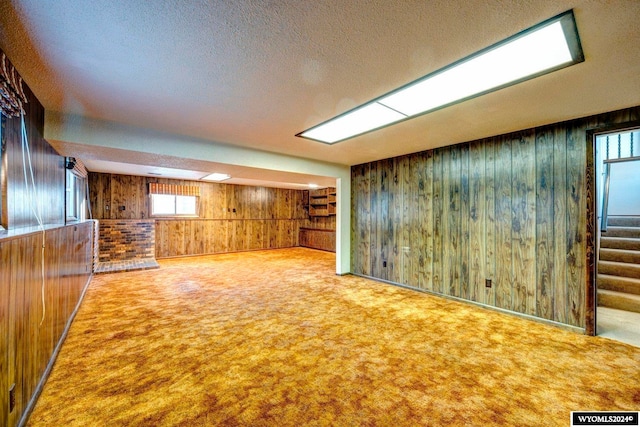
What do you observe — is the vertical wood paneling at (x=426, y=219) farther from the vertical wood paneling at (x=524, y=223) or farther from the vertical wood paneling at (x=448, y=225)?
the vertical wood paneling at (x=524, y=223)

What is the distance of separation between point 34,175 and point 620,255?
6.79 m

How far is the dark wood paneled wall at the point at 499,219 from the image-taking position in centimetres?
275

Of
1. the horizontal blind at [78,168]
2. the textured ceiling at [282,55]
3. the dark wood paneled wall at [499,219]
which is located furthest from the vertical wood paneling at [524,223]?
the horizontal blind at [78,168]

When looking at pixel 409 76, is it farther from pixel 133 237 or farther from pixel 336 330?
pixel 133 237

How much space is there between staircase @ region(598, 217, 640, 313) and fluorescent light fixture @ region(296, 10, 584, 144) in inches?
131

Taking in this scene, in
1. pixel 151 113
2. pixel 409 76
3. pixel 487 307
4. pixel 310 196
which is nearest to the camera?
pixel 409 76

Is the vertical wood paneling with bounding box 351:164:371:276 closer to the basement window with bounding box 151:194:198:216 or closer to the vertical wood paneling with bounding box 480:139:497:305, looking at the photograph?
the vertical wood paneling with bounding box 480:139:497:305

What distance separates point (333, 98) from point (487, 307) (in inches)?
125

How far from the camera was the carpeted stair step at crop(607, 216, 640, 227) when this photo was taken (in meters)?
4.30

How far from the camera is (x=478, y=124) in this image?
2.85 metres

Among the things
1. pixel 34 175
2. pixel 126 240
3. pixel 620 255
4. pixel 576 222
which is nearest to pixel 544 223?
pixel 576 222

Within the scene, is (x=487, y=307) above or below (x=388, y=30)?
below

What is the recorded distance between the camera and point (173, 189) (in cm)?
724

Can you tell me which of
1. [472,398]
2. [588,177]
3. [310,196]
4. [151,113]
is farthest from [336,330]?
[310,196]
